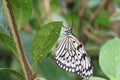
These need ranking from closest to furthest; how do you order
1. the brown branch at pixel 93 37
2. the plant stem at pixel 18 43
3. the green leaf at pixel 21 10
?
the plant stem at pixel 18 43
the green leaf at pixel 21 10
the brown branch at pixel 93 37

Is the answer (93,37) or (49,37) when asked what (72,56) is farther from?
(93,37)

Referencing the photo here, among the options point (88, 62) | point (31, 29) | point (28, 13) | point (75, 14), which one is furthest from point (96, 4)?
point (28, 13)

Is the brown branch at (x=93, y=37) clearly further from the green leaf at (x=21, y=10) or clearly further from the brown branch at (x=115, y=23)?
the green leaf at (x=21, y=10)

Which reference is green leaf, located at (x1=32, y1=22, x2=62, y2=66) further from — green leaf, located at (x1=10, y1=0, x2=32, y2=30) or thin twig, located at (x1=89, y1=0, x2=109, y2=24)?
thin twig, located at (x1=89, y1=0, x2=109, y2=24)

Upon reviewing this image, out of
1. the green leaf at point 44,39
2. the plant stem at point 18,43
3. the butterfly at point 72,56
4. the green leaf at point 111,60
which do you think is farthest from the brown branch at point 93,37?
the plant stem at point 18,43

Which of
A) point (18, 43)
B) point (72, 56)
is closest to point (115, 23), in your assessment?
point (72, 56)

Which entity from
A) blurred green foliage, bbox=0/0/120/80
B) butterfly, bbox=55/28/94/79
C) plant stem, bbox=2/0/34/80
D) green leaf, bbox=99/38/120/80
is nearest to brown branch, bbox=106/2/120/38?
blurred green foliage, bbox=0/0/120/80
